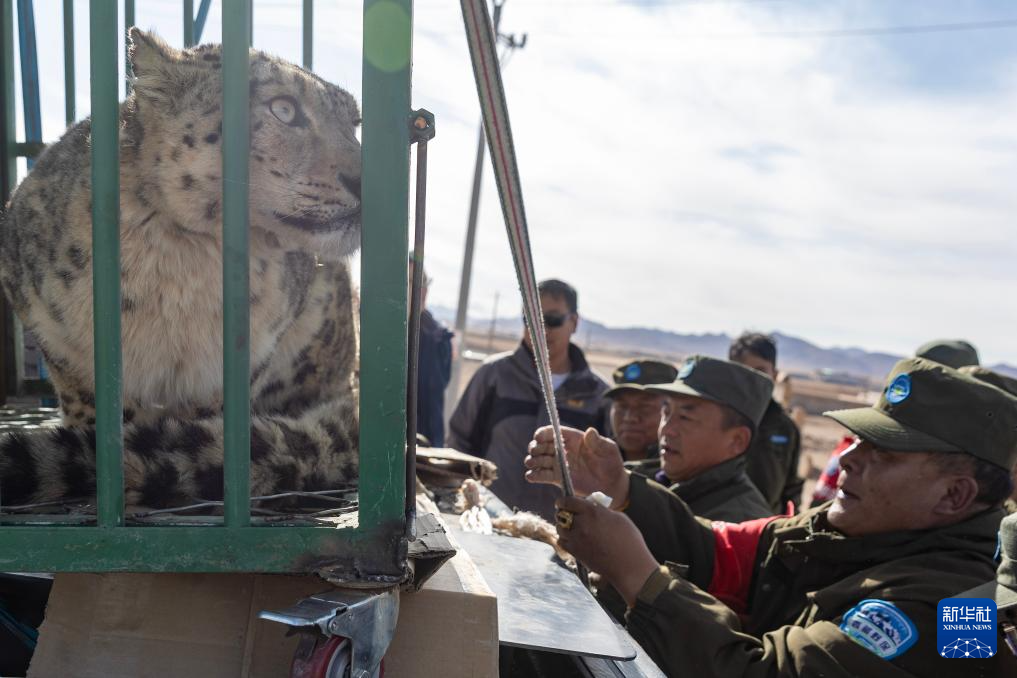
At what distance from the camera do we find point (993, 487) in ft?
7.02

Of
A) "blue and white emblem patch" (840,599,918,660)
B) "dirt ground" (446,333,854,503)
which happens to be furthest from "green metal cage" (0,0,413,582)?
"dirt ground" (446,333,854,503)

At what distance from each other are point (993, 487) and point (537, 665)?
4.41ft

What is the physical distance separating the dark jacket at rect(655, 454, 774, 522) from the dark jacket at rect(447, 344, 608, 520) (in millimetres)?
1288

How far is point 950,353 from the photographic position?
430 centimetres

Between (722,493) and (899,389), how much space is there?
106 cm

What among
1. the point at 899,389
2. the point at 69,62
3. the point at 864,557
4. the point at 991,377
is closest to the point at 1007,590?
the point at 864,557

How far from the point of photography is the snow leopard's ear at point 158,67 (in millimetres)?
1911

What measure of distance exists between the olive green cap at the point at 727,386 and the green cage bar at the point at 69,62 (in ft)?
7.64

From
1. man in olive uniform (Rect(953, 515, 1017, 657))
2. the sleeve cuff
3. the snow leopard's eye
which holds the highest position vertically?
the snow leopard's eye

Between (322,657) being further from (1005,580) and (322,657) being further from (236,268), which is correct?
(1005,580)

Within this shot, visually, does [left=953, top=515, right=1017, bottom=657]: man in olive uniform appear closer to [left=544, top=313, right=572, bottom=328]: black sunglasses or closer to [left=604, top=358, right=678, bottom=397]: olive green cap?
[left=604, top=358, right=678, bottom=397]: olive green cap

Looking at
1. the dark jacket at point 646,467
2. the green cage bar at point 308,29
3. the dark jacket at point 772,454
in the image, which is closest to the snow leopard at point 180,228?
the green cage bar at point 308,29

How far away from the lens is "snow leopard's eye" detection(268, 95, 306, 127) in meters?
2.03

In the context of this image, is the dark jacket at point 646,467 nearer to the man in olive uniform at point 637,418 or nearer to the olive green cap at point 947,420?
the man in olive uniform at point 637,418
